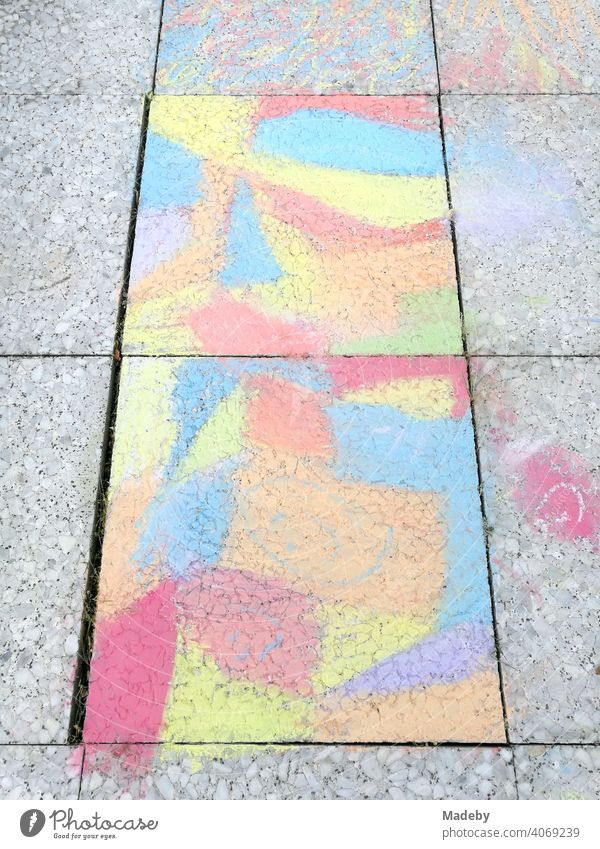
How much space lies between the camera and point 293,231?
3154 mm

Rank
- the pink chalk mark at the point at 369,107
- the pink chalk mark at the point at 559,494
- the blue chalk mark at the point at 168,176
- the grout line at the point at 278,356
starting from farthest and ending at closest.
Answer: the pink chalk mark at the point at 369,107 → the blue chalk mark at the point at 168,176 → the grout line at the point at 278,356 → the pink chalk mark at the point at 559,494

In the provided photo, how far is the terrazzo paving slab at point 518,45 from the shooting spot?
356cm

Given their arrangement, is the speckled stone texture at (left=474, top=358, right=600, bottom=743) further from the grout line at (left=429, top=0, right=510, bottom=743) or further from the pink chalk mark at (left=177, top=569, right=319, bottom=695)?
the pink chalk mark at (left=177, top=569, right=319, bottom=695)

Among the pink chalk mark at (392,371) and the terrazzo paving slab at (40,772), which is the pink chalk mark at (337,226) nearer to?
the pink chalk mark at (392,371)

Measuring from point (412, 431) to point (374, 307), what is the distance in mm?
527

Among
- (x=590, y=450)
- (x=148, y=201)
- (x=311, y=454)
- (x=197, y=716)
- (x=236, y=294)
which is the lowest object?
(x=590, y=450)

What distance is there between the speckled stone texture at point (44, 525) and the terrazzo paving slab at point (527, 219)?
4.79 feet

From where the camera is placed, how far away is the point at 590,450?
275 cm

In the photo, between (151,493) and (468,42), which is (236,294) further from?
(468,42)

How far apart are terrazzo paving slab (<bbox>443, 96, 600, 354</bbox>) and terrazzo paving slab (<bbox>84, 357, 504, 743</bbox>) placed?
32 cm

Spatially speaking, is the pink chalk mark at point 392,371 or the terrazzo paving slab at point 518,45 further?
the terrazzo paving slab at point 518,45

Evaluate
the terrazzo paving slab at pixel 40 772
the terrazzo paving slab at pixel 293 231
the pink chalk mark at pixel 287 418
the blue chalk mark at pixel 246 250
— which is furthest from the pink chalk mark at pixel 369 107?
the terrazzo paving slab at pixel 40 772

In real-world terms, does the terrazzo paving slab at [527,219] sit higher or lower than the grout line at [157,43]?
lower

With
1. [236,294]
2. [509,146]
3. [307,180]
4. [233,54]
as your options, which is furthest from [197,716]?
[233,54]
